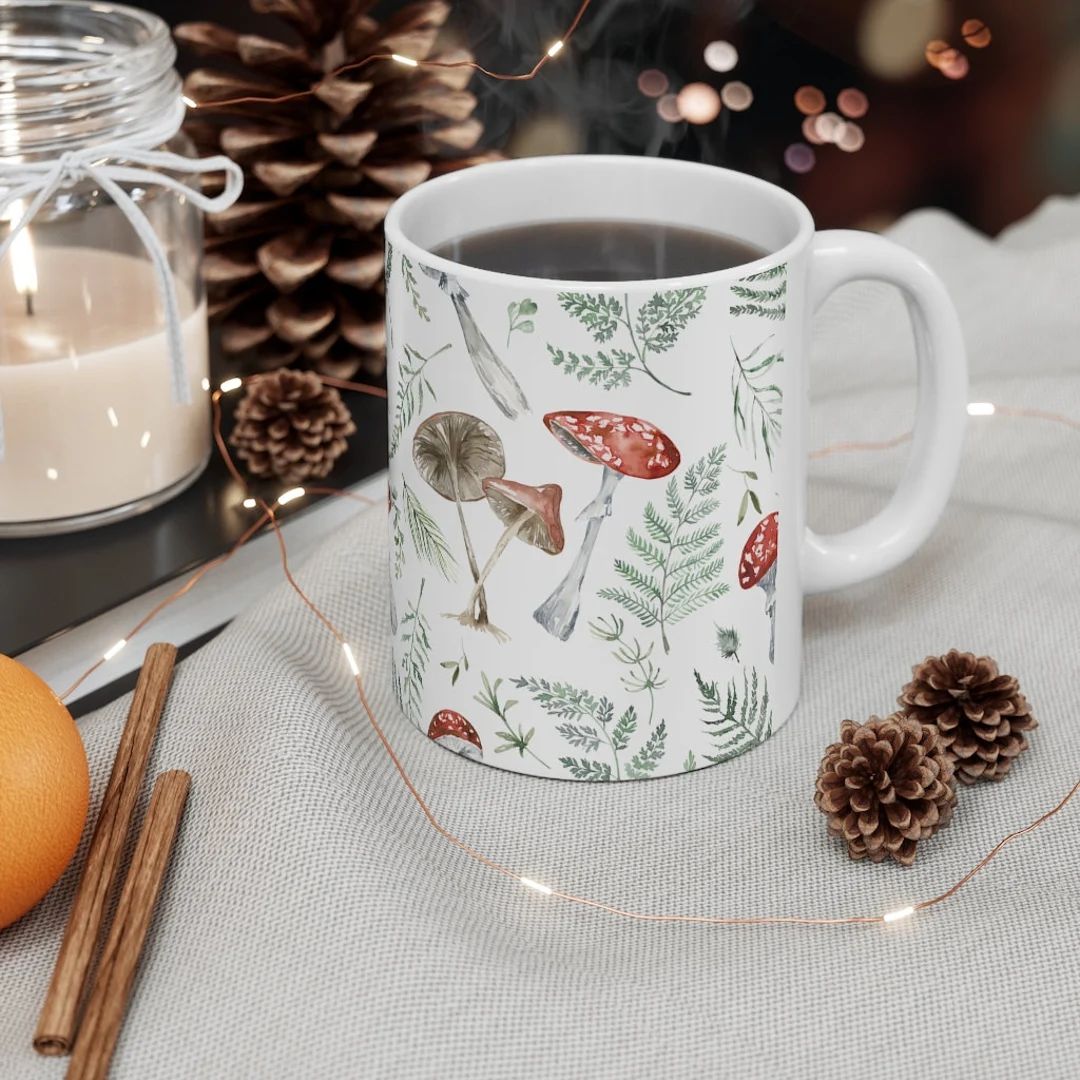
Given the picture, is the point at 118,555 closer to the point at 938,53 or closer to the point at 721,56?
the point at 721,56

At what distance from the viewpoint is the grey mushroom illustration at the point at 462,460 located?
1.71 ft

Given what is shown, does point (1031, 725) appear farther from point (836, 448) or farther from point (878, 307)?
point (878, 307)

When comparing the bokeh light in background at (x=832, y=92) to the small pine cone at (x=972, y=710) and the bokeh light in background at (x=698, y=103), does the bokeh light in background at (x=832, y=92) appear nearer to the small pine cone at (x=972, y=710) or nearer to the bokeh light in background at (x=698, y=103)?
the bokeh light in background at (x=698, y=103)

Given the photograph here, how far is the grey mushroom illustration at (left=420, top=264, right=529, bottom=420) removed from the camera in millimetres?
504

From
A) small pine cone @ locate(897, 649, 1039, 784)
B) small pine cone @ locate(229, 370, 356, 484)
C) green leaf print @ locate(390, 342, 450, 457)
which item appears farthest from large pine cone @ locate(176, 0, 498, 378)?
small pine cone @ locate(897, 649, 1039, 784)

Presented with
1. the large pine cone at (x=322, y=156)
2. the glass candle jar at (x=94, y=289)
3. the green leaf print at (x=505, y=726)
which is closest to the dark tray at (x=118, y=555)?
the glass candle jar at (x=94, y=289)

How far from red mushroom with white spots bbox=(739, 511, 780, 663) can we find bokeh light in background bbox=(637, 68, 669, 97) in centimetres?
54

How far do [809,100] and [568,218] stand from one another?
1.93 feet

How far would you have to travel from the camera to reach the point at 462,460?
529 millimetres

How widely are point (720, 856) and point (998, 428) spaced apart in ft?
1.32

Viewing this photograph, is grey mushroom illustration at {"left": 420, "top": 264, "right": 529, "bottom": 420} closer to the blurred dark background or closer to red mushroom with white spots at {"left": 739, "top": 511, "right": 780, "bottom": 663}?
red mushroom with white spots at {"left": 739, "top": 511, "right": 780, "bottom": 663}

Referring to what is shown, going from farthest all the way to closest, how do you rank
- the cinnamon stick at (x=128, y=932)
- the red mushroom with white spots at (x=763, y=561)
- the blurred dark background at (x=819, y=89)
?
the blurred dark background at (x=819, y=89)
the red mushroom with white spots at (x=763, y=561)
the cinnamon stick at (x=128, y=932)

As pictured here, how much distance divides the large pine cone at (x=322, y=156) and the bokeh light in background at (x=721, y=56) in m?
0.23

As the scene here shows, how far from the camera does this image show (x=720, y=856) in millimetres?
536
